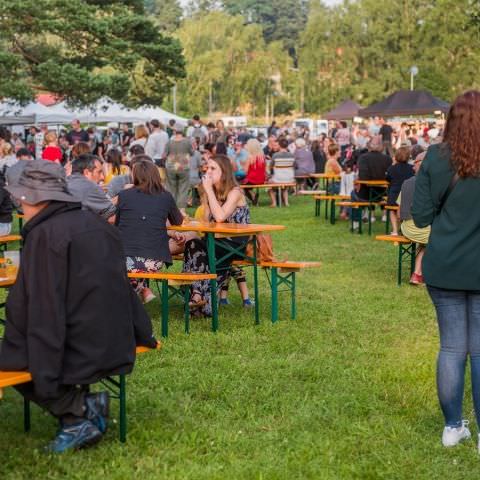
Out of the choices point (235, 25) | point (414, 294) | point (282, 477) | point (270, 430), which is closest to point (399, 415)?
point (270, 430)

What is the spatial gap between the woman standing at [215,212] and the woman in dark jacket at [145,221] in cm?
40

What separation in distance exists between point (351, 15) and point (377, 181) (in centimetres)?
5965

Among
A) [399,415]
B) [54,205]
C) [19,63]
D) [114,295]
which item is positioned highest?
[19,63]

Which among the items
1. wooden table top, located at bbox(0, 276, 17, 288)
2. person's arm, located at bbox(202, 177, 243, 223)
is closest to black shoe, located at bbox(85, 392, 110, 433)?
wooden table top, located at bbox(0, 276, 17, 288)

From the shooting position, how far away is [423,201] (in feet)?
16.5

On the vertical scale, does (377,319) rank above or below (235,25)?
below

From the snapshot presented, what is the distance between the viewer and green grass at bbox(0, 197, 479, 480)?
498cm

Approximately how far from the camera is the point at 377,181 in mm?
15609

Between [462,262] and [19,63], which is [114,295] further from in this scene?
[19,63]

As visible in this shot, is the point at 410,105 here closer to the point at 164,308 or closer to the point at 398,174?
the point at 398,174

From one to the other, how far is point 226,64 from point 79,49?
164ft

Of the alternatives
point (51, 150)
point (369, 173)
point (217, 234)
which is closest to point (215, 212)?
point (217, 234)

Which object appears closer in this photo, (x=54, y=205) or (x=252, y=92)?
(x=54, y=205)

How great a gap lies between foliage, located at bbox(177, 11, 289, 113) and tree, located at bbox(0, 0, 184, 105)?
4338 cm
